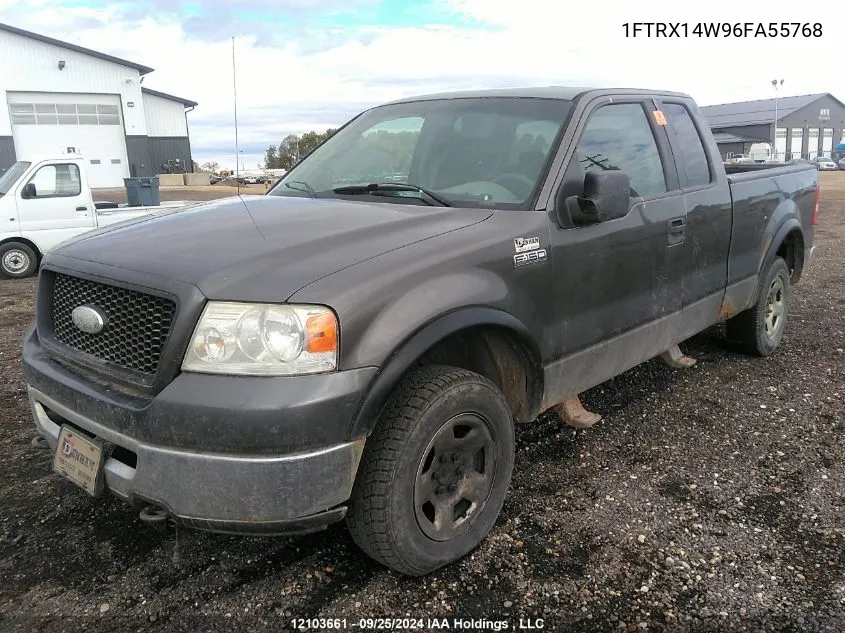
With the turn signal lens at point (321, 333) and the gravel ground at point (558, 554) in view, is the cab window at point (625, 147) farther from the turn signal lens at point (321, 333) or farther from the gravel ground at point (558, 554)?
the turn signal lens at point (321, 333)

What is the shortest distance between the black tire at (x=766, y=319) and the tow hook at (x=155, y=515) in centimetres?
432

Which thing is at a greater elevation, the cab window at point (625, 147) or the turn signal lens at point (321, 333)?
the cab window at point (625, 147)

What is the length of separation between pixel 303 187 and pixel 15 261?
8.21m

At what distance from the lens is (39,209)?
33.1ft

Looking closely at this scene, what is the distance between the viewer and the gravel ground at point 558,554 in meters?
2.48

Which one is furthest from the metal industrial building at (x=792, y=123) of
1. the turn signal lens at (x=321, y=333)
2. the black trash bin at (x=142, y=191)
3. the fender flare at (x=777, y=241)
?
the turn signal lens at (x=321, y=333)

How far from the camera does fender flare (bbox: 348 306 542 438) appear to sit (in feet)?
7.46

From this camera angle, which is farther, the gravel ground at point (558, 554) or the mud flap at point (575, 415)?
the mud flap at point (575, 415)

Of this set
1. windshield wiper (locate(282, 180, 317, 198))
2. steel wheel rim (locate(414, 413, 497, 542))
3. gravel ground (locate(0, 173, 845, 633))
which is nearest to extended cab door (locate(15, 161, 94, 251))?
gravel ground (locate(0, 173, 845, 633))

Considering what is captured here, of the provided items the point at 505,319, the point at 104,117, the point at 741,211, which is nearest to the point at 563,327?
the point at 505,319

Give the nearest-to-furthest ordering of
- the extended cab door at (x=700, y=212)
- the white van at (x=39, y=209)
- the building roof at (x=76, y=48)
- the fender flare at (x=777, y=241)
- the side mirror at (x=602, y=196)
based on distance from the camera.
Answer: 1. the side mirror at (x=602, y=196)
2. the extended cab door at (x=700, y=212)
3. the fender flare at (x=777, y=241)
4. the white van at (x=39, y=209)
5. the building roof at (x=76, y=48)

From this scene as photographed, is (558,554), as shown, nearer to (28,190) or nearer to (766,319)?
(766,319)

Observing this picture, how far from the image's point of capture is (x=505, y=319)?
8.98ft

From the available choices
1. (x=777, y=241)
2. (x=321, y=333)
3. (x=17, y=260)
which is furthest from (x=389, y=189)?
(x=17, y=260)
